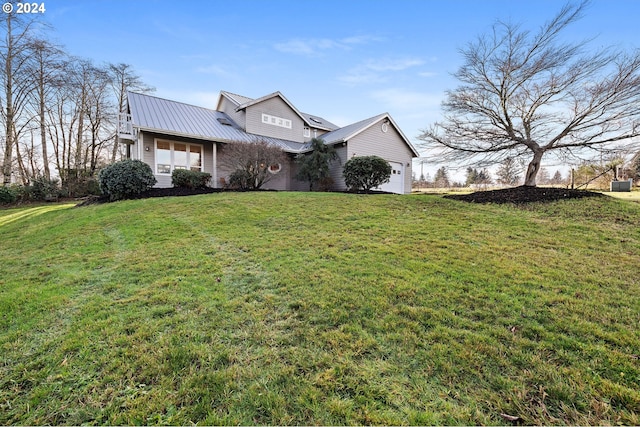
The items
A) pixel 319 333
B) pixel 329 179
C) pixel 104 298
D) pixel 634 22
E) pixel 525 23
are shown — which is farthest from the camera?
pixel 329 179

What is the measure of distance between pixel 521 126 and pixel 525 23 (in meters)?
3.14

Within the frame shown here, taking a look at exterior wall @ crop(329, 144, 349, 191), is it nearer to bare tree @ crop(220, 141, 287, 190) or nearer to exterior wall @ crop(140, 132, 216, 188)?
bare tree @ crop(220, 141, 287, 190)

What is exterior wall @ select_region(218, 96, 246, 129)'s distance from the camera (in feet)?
55.9

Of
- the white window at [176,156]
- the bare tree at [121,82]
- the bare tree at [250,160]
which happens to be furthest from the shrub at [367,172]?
the bare tree at [121,82]

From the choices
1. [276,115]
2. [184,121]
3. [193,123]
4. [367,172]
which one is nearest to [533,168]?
[367,172]

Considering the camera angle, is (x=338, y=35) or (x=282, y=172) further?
(x=282, y=172)

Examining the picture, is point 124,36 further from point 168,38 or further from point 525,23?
point 525,23

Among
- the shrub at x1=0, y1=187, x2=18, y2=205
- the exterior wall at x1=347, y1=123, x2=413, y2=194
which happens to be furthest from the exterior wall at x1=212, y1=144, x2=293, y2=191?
the shrub at x1=0, y1=187, x2=18, y2=205

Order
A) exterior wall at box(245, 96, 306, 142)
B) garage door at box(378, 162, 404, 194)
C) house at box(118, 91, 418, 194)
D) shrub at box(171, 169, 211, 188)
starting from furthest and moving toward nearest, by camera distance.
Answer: exterior wall at box(245, 96, 306, 142) → garage door at box(378, 162, 404, 194) → house at box(118, 91, 418, 194) → shrub at box(171, 169, 211, 188)

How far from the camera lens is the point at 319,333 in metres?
2.47

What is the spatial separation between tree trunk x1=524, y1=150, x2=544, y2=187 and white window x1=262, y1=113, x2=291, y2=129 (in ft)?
44.9

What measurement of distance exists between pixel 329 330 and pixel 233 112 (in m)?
18.4

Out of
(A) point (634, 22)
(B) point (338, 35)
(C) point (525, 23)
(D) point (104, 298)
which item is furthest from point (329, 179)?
(D) point (104, 298)

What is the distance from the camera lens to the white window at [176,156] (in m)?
13.5
